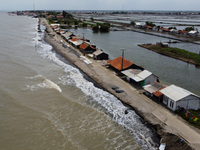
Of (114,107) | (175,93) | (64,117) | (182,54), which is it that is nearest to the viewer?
(64,117)

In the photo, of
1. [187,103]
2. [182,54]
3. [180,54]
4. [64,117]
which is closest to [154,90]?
[187,103]

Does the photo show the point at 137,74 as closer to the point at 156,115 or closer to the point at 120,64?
the point at 120,64

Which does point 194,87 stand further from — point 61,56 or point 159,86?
point 61,56

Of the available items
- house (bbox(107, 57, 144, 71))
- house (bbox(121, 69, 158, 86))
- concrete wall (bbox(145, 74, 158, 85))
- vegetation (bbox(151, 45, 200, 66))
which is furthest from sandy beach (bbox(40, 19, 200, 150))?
vegetation (bbox(151, 45, 200, 66))

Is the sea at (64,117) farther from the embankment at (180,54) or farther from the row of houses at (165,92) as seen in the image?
the embankment at (180,54)

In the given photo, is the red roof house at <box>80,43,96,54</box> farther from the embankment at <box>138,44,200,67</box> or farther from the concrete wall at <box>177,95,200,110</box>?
the concrete wall at <box>177,95,200,110</box>
